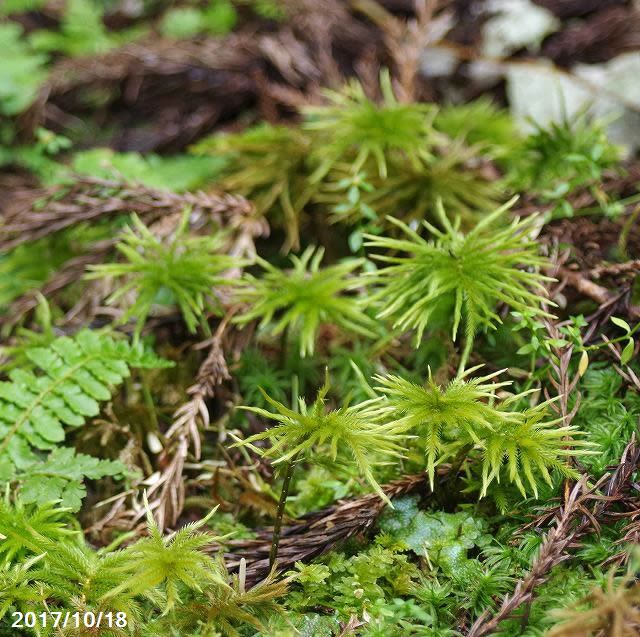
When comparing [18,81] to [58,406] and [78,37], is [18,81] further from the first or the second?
[58,406]

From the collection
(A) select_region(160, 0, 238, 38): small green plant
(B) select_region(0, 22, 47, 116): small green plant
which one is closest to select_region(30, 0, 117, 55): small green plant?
(B) select_region(0, 22, 47, 116): small green plant

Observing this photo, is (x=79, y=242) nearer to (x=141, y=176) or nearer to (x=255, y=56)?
(x=141, y=176)

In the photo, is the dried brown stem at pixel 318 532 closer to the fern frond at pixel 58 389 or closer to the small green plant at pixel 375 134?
the fern frond at pixel 58 389

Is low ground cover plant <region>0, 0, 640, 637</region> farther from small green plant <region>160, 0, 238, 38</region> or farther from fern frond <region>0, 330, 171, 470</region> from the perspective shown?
small green plant <region>160, 0, 238, 38</region>

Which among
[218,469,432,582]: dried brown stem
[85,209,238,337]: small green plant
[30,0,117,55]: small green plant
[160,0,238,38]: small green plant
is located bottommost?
[218,469,432,582]: dried brown stem

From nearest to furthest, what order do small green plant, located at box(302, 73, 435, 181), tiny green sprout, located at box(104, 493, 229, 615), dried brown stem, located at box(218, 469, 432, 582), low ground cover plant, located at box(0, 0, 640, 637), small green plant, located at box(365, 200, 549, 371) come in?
tiny green sprout, located at box(104, 493, 229, 615) < low ground cover plant, located at box(0, 0, 640, 637) < dried brown stem, located at box(218, 469, 432, 582) < small green plant, located at box(365, 200, 549, 371) < small green plant, located at box(302, 73, 435, 181)

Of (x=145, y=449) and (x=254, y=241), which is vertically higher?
(x=254, y=241)

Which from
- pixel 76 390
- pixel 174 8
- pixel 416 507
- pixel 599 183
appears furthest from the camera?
pixel 174 8

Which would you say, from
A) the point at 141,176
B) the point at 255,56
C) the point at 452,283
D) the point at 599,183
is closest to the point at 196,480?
the point at 452,283
